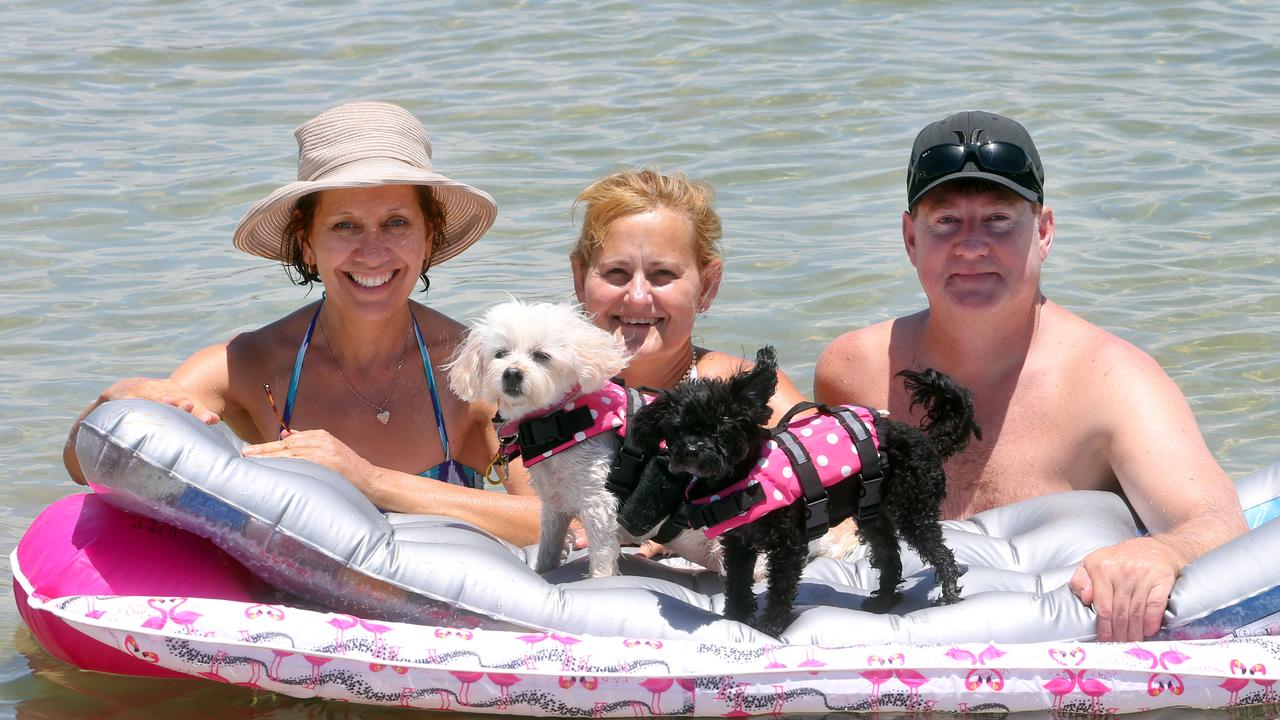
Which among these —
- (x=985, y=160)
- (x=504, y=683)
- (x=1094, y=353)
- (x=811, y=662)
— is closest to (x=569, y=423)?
(x=504, y=683)

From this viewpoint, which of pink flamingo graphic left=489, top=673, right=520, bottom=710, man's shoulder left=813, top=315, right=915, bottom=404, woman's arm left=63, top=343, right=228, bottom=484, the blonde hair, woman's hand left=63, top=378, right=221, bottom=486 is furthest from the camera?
man's shoulder left=813, top=315, right=915, bottom=404

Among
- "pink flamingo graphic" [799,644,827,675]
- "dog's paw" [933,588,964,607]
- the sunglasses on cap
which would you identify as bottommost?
"pink flamingo graphic" [799,644,827,675]

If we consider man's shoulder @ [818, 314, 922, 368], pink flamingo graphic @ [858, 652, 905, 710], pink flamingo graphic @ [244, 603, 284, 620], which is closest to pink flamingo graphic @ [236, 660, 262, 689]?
pink flamingo graphic @ [244, 603, 284, 620]

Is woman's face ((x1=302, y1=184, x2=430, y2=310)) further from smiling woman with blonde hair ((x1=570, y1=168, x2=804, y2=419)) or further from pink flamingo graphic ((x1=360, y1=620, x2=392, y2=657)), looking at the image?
pink flamingo graphic ((x1=360, y1=620, x2=392, y2=657))

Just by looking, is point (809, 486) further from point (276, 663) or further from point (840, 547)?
point (276, 663)

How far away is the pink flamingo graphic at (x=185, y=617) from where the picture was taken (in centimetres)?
388

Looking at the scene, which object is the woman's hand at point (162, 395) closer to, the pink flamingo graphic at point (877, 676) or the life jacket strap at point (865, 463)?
the life jacket strap at point (865, 463)

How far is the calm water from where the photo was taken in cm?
805

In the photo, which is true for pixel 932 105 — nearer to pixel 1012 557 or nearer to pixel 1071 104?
pixel 1071 104

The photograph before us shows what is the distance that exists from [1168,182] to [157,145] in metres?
8.43

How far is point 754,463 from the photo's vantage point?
3816mm

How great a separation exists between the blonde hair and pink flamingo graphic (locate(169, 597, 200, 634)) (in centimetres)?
210

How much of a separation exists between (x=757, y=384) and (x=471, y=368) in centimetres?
97

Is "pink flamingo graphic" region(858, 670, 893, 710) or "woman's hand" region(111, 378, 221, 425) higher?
"woman's hand" region(111, 378, 221, 425)
